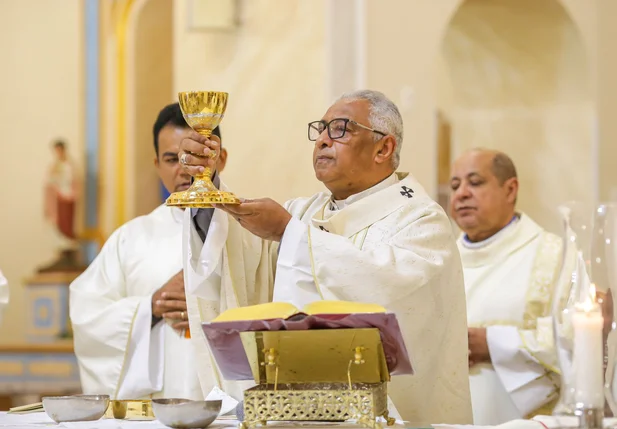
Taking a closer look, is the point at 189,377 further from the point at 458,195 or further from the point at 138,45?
the point at 138,45

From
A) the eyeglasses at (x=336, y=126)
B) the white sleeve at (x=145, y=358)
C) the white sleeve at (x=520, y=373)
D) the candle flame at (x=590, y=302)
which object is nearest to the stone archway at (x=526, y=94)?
the white sleeve at (x=520, y=373)

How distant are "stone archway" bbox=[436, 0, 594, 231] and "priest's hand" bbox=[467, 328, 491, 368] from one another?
4.49 metres

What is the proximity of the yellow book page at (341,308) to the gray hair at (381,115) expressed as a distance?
131cm

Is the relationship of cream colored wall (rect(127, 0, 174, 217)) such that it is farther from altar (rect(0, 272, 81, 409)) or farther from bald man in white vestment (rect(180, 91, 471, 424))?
bald man in white vestment (rect(180, 91, 471, 424))

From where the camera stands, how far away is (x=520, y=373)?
197 inches

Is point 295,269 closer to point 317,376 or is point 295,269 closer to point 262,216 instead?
point 262,216

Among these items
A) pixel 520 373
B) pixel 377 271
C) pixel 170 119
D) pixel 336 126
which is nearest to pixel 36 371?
pixel 170 119

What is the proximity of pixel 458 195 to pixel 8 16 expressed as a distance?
29.3ft

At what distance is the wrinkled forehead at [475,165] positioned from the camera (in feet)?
18.2

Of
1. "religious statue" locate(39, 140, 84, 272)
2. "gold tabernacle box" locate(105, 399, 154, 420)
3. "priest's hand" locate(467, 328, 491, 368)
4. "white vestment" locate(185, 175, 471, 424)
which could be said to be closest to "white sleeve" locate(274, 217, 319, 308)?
"white vestment" locate(185, 175, 471, 424)

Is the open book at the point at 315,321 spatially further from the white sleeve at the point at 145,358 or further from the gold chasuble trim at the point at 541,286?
the gold chasuble trim at the point at 541,286

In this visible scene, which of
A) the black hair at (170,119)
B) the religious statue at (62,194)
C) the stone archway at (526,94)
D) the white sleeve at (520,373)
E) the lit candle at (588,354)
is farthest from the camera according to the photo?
the religious statue at (62,194)

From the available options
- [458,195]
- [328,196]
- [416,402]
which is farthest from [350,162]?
[458,195]

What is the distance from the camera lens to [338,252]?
3.64 meters
